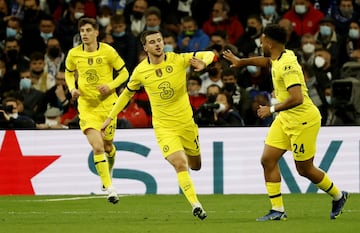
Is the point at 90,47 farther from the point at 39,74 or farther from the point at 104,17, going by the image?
the point at 104,17

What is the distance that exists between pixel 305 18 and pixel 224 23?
1.68m

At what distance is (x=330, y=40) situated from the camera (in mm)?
23125

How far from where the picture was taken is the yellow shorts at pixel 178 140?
1474 cm

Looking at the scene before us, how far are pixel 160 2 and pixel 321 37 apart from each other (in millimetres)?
3745

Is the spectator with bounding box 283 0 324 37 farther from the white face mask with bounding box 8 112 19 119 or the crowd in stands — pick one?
the white face mask with bounding box 8 112 19 119

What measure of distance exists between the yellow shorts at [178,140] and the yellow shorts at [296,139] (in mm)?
1303

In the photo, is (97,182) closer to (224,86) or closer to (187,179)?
(224,86)

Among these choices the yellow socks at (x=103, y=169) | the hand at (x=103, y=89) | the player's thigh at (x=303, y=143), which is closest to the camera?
the player's thigh at (x=303, y=143)

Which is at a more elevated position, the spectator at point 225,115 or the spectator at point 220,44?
the spectator at point 220,44

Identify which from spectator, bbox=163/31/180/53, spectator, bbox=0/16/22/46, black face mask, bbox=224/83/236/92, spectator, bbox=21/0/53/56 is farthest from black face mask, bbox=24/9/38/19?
black face mask, bbox=224/83/236/92

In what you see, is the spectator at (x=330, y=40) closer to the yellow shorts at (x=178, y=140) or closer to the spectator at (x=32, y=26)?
the spectator at (x=32, y=26)

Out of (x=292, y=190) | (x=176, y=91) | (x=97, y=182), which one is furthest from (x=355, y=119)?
(x=176, y=91)

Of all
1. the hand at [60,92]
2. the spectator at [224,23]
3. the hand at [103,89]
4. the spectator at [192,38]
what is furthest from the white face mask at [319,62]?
the hand at [103,89]

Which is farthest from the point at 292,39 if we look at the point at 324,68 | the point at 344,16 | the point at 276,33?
the point at 276,33
